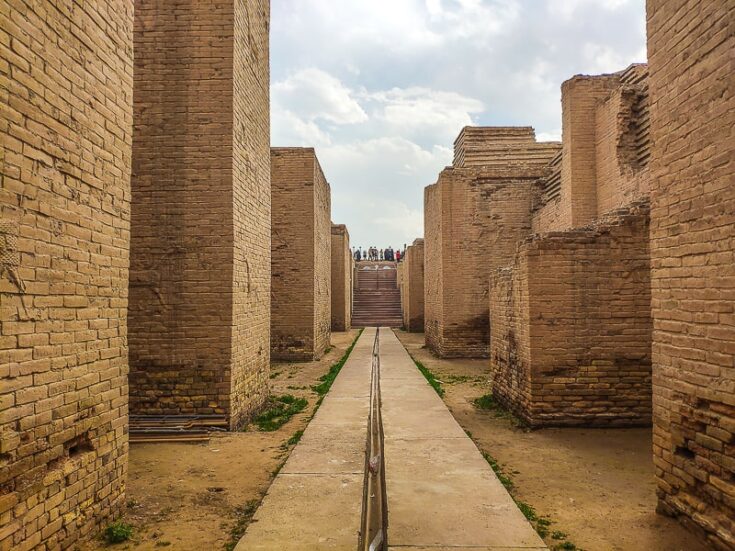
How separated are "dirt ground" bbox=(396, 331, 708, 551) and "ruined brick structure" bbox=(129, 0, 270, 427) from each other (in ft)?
11.7

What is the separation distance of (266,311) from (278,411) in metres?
1.68

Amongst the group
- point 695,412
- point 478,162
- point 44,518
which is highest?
point 478,162

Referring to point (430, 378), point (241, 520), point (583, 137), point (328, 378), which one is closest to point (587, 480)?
point (241, 520)

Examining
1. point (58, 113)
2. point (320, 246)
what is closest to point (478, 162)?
point (320, 246)

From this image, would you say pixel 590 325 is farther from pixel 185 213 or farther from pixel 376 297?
pixel 376 297

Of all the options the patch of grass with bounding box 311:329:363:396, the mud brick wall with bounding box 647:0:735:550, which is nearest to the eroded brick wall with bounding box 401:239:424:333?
the patch of grass with bounding box 311:329:363:396

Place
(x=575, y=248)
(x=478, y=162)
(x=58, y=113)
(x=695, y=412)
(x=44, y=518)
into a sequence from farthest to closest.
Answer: (x=478, y=162) → (x=575, y=248) → (x=695, y=412) → (x=58, y=113) → (x=44, y=518)

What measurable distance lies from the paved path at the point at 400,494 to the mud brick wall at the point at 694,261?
1212 mm

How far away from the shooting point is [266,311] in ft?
26.3

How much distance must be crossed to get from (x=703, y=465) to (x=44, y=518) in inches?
171

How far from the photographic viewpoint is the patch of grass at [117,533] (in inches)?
133

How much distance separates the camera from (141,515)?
12.4 ft

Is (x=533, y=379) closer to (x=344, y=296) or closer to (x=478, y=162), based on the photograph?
(x=478, y=162)

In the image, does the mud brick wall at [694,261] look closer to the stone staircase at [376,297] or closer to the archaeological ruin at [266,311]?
the archaeological ruin at [266,311]
